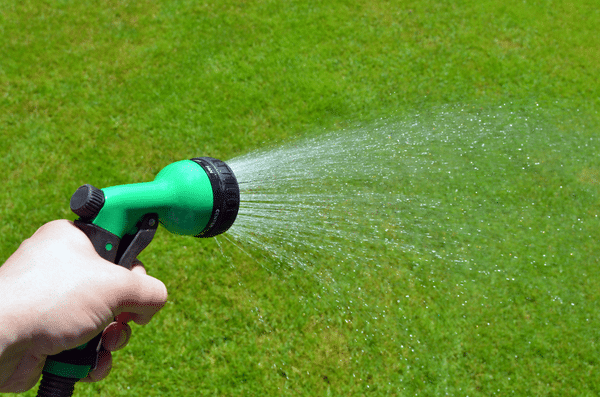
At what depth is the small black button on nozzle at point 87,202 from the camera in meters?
1.42

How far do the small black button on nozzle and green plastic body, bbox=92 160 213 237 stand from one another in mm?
36

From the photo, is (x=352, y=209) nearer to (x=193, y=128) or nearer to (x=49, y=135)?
(x=193, y=128)

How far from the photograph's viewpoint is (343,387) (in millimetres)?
2807

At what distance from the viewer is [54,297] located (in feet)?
4.01

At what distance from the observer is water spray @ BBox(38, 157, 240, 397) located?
4.59 ft

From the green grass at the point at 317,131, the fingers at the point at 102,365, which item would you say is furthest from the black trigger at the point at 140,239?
the green grass at the point at 317,131

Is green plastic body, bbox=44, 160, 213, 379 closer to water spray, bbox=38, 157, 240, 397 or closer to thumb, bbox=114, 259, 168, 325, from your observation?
water spray, bbox=38, 157, 240, 397

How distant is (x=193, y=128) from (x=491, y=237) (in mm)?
2601

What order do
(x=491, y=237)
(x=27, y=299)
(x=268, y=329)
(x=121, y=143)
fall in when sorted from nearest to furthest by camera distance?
(x=27, y=299) < (x=268, y=329) < (x=491, y=237) < (x=121, y=143)

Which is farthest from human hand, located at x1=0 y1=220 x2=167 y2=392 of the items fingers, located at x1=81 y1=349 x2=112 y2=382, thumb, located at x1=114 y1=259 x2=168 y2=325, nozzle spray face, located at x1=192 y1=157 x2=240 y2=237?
nozzle spray face, located at x1=192 y1=157 x2=240 y2=237

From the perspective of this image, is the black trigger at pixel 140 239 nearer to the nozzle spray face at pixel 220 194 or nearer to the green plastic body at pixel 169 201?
the green plastic body at pixel 169 201

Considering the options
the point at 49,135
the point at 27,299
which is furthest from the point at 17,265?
the point at 49,135

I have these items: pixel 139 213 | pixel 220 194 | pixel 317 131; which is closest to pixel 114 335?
pixel 139 213

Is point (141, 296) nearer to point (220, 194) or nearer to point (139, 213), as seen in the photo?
point (139, 213)
